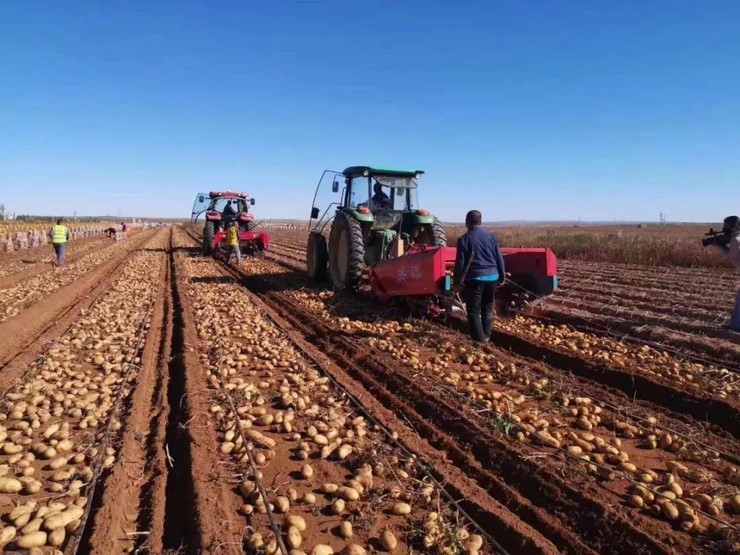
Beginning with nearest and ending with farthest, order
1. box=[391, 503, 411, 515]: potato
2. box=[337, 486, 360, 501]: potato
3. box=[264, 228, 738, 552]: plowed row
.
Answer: box=[391, 503, 411, 515]: potato < box=[337, 486, 360, 501]: potato < box=[264, 228, 738, 552]: plowed row

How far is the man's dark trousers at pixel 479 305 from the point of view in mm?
6387

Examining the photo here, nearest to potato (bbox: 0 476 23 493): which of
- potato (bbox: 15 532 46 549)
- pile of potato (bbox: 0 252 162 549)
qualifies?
pile of potato (bbox: 0 252 162 549)

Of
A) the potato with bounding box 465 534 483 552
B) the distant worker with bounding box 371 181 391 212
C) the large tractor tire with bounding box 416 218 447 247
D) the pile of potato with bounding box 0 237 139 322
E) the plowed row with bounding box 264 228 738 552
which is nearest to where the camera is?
the potato with bounding box 465 534 483 552

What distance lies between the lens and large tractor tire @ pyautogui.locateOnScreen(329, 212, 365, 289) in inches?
353

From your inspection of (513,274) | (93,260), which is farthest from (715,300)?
(93,260)

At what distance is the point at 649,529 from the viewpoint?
2.79 metres

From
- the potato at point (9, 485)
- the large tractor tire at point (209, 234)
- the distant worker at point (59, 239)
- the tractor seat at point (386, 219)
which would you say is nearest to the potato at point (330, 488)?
the potato at point (9, 485)

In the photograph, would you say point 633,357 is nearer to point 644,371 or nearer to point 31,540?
point 644,371

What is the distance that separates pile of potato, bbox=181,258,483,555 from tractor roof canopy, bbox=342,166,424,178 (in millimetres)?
4812

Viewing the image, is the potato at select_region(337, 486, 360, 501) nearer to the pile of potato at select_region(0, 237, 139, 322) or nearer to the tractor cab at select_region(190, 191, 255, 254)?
the pile of potato at select_region(0, 237, 139, 322)

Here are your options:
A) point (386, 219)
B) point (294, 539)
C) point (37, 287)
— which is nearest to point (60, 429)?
point (294, 539)

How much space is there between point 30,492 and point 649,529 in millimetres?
3697

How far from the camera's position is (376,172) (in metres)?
9.72

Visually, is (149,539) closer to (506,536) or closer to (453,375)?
(506,536)
